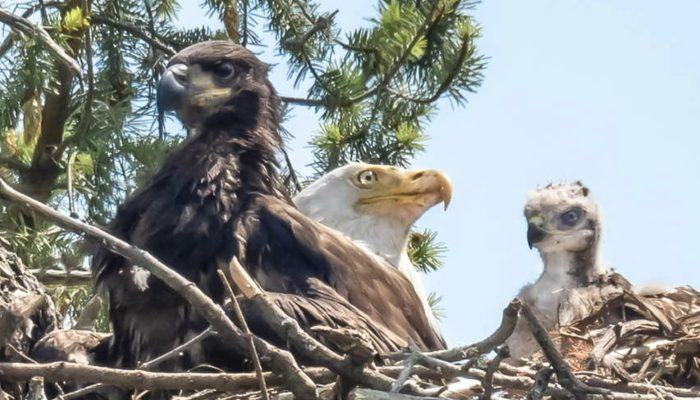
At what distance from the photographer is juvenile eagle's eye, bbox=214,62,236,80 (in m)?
6.49

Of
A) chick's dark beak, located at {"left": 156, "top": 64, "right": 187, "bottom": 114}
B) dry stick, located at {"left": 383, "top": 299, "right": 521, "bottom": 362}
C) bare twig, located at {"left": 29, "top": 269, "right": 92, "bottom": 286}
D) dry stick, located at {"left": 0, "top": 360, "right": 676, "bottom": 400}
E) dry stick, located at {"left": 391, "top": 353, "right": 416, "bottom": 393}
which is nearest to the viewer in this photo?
dry stick, located at {"left": 383, "top": 299, "right": 521, "bottom": 362}

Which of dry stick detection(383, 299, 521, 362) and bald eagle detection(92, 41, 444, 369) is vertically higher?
bald eagle detection(92, 41, 444, 369)

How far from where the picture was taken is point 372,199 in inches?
297

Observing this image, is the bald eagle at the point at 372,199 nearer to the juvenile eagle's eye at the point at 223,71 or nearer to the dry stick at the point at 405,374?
the juvenile eagle's eye at the point at 223,71

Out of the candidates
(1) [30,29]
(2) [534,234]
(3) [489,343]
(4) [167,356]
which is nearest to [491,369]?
(3) [489,343]

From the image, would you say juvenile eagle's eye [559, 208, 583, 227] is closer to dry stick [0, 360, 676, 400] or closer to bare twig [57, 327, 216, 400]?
dry stick [0, 360, 676, 400]

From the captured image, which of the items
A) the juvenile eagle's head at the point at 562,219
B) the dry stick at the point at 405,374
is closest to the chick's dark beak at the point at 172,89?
the dry stick at the point at 405,374

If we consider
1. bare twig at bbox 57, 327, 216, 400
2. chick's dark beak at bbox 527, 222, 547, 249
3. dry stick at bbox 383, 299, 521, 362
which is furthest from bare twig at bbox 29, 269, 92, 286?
dry stick at bbox 383, 299, 521, 362

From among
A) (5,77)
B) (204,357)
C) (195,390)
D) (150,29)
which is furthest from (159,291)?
(150,29)

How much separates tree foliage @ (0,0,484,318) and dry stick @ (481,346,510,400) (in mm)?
2672

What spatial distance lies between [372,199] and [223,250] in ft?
5.54

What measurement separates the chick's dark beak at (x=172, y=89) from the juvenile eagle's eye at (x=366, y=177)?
48.6 inches

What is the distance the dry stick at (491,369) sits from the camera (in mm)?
4414

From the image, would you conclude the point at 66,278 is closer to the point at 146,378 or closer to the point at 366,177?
the point at 366,177
